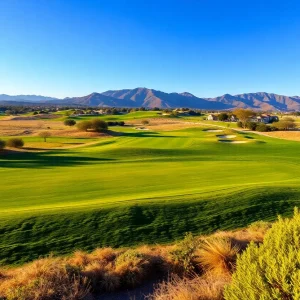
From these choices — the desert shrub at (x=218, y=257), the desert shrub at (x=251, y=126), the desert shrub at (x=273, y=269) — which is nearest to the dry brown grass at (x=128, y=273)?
the desert shrub at (x=218, y=257)

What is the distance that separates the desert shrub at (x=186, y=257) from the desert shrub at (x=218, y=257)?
205mm

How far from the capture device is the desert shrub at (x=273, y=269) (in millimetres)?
4211

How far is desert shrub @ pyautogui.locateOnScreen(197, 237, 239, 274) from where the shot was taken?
7918 mm

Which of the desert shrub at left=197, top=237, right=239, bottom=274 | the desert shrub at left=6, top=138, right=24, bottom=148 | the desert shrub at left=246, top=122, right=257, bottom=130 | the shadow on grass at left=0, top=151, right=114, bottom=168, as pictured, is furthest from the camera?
the desert shrub at left=246, top=122, right=257, bottom=130

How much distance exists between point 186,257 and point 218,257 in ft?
2.75

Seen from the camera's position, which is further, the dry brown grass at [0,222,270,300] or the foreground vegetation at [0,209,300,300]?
the dry brown grass at [0,222,270,300]

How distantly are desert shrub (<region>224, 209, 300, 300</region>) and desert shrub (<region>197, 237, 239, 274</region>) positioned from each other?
2.99 meters

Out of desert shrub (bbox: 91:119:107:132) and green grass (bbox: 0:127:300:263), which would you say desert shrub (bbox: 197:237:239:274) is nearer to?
green grass (bbox: 0:127:300:263)

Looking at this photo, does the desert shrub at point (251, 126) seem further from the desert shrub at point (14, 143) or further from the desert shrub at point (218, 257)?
the desert shrub at point (218, 257)

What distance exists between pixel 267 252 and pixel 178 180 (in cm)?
1606

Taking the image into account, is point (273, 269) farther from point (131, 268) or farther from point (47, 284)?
point (47, 284)

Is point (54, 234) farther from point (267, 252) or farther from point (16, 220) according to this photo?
point (267, 252)

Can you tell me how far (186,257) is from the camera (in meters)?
8.40

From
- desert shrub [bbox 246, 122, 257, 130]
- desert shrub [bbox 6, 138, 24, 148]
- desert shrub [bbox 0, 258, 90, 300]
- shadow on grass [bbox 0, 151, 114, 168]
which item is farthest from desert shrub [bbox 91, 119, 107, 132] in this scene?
desert shrub [bbox 0, 258, 90, 300]
